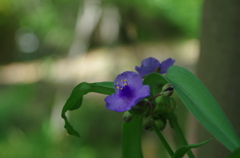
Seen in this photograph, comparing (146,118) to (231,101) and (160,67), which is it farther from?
(231,101)

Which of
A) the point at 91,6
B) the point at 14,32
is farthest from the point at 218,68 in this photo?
the point at 14,32

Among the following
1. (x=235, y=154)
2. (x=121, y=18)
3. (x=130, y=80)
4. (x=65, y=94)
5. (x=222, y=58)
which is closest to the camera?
(x=235, y=154)

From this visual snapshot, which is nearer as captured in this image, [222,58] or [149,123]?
[149,123]

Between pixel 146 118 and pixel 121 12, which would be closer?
pixel 146 118

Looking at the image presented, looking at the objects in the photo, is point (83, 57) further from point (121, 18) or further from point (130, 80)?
point (130, 80)

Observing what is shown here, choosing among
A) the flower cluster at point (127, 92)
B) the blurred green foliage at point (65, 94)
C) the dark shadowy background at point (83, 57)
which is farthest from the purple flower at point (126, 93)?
the dark shadowy background at point (83, 57)

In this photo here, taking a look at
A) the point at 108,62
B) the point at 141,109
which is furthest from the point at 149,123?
the point at 108,62
